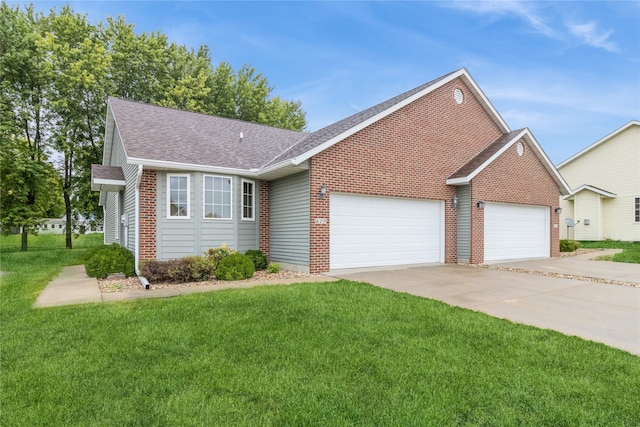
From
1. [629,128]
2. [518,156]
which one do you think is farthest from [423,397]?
[629,128]

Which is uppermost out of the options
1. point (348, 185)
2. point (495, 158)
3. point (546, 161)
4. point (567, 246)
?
point (546, 161)

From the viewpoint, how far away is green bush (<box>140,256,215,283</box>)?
8870mm

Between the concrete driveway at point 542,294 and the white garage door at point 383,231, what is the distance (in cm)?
55

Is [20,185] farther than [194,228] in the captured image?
Yes

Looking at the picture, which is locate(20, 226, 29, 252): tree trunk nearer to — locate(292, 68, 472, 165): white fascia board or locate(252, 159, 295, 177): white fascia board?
locate(252, 159, 295, 177): white fascia board

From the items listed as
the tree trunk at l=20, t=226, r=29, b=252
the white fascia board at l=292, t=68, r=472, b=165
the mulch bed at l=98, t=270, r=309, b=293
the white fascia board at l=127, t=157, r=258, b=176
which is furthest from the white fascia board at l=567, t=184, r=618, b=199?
the tree trunk at l=20, t=226, r=29, b=252

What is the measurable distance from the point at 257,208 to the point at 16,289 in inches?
248

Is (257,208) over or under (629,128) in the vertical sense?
under

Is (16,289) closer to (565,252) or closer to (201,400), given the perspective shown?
(201,400)

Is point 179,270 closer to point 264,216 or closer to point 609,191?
point 264,216

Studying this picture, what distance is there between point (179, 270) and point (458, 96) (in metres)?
11.2

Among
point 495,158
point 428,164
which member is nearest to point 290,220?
point 428,164

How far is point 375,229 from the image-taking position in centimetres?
1138

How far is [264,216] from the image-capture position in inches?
476
